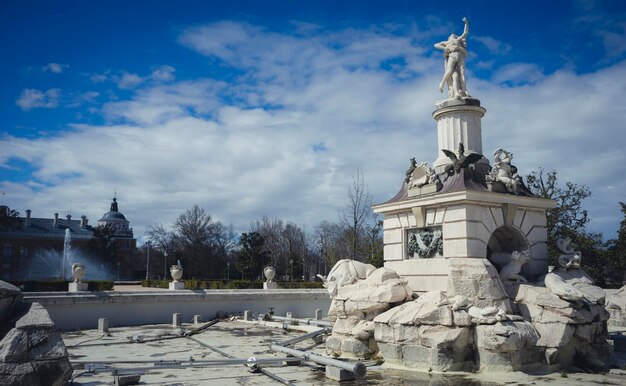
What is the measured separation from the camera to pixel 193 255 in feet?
187

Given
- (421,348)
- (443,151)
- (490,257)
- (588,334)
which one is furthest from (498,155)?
(421,348)

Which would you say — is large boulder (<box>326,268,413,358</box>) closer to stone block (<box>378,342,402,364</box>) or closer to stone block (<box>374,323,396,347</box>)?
stone block (<box>374,323,396,347</box>)

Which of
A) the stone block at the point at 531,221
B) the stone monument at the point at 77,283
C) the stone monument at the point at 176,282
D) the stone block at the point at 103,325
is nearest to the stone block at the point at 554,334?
the stone block at the point at 531,221

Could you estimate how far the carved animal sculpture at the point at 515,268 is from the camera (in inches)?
480

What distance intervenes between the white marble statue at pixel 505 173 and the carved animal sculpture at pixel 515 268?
1.71 metres

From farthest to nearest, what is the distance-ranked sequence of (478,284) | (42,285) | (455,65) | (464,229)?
(42,285) < (455,65) < (464,229) < (478,284)

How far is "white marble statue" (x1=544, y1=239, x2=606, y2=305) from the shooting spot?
11008 millimetres

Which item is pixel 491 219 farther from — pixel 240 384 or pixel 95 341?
pixel 95 341

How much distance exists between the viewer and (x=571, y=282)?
40.3 feet

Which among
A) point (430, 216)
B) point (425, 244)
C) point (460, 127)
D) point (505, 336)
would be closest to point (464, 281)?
point (505, 336)

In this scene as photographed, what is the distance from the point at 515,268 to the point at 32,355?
10.1 metres

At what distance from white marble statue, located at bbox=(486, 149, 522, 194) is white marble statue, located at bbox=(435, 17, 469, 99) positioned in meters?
2.26

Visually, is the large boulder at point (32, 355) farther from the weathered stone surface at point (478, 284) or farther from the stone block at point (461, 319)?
the weathered stone surface at point (478, 284)

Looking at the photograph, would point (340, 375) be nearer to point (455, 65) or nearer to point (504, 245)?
point (504, 245)
